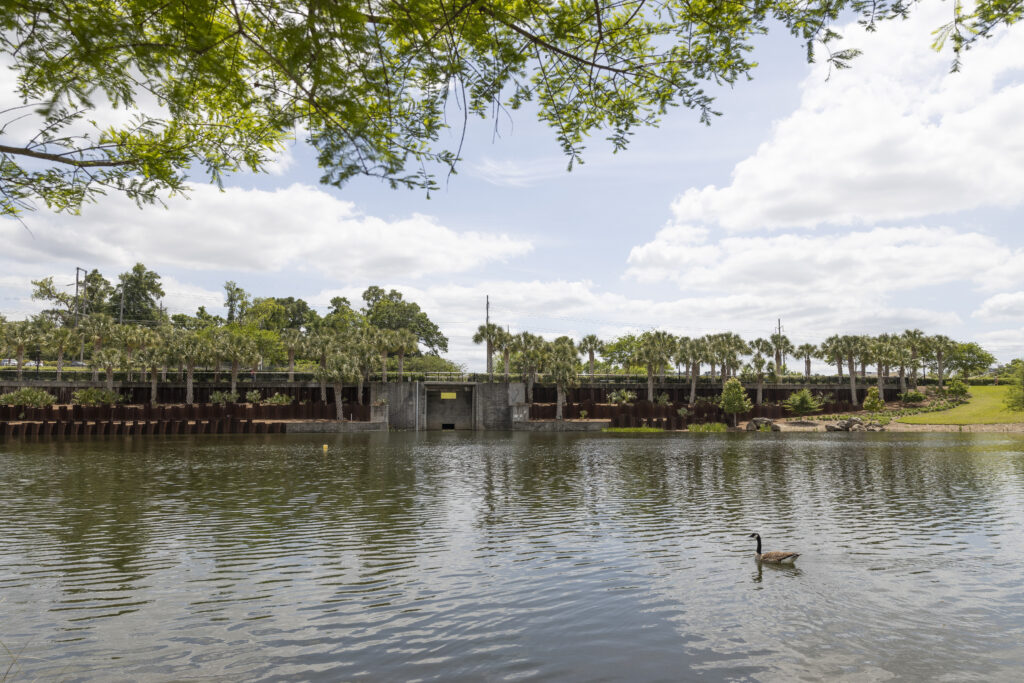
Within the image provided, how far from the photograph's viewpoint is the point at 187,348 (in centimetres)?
7431

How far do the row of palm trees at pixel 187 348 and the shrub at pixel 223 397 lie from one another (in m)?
0.85

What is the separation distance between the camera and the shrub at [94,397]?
7188cm

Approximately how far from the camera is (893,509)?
66.8 ft

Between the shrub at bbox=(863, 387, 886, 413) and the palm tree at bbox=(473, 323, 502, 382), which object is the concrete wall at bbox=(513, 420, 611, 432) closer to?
the palm tree at bbox=(473, 323, 502, 382)

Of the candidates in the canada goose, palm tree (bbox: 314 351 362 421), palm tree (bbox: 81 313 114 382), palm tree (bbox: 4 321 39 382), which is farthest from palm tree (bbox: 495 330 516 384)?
the canada goose

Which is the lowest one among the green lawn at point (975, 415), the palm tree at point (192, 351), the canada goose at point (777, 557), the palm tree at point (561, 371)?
the green lawn at point (975, 415)

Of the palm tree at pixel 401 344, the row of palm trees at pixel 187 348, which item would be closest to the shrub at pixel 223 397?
the row of palm trees at pixel 187 348

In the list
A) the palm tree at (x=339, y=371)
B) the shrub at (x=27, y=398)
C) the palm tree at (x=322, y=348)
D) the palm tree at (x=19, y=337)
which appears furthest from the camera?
the palm tree at (x=19, y=337)

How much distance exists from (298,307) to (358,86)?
13675cm

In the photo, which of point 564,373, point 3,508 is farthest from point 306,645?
point 564,373

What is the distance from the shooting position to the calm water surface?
8648 millimetres

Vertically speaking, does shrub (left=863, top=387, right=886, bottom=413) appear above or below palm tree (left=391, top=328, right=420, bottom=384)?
below

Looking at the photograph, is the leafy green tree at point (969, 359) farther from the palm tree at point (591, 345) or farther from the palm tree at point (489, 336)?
the palm tree at point (489, 336)

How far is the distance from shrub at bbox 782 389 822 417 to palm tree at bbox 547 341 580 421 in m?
30.1
